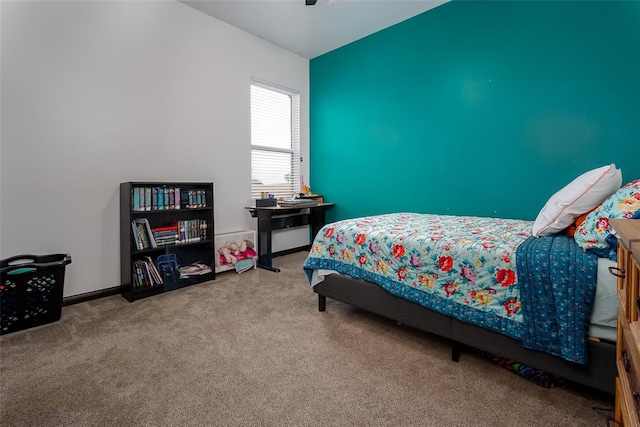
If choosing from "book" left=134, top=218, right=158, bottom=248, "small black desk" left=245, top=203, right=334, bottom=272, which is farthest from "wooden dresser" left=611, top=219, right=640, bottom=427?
"book" left=134, top=218, right=158, bottom=248

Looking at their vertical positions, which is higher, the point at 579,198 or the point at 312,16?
the point at 312,16

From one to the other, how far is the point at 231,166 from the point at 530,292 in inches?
122

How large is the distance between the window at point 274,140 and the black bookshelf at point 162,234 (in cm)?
89

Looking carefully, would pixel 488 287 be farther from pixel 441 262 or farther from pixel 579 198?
pixel 579 198

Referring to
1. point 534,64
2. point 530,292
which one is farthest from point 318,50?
point 530,292

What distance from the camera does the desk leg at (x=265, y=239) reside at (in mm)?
3533

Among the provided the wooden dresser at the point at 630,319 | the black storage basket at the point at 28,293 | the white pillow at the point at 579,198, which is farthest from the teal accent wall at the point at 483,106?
the black storage basket at the point at 28,293

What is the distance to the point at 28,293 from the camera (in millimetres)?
2100

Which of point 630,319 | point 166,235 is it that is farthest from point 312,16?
point 630,319

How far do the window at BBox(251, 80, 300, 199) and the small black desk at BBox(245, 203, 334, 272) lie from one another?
1.07 ft

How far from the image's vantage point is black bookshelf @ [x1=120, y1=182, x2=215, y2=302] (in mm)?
2676

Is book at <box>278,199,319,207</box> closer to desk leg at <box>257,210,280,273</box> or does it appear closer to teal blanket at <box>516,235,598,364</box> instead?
desk leg at <box>257,210,280,273</box>

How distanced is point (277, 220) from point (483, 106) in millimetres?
2589

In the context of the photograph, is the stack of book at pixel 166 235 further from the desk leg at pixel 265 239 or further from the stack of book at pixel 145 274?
the desk leg at pixel 265 239
